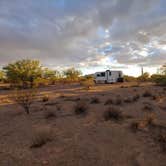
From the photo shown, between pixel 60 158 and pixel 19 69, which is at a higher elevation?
pixel 19 69

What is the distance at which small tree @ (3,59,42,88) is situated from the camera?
3162 centimetres

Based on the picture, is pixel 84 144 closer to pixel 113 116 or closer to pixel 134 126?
pixel 134 126

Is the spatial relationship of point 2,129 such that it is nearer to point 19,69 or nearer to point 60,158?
point 60,158

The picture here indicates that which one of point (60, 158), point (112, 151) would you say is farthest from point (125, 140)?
point (60, 158)

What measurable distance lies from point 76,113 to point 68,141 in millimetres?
3758

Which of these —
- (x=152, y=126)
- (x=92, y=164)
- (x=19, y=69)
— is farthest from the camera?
(x=19, y=69)

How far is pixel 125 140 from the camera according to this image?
19.2 feet

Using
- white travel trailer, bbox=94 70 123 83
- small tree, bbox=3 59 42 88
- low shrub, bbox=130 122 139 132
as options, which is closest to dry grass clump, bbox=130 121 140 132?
low shrub, bbox=130 122 139 132

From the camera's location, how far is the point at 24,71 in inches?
1244

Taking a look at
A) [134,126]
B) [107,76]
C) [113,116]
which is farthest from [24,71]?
[134,126]

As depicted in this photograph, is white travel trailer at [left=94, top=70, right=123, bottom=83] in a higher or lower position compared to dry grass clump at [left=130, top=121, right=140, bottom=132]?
higher

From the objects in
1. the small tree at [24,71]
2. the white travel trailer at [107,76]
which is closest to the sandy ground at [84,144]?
the small tree at [24,71]

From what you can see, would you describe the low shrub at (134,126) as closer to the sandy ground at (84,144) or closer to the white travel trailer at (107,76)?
the sandy ground at (84,144)

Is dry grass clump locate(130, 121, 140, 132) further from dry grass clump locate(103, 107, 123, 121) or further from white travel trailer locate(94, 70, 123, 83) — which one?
white travel trailer locate(94, 70, 123, 83)
